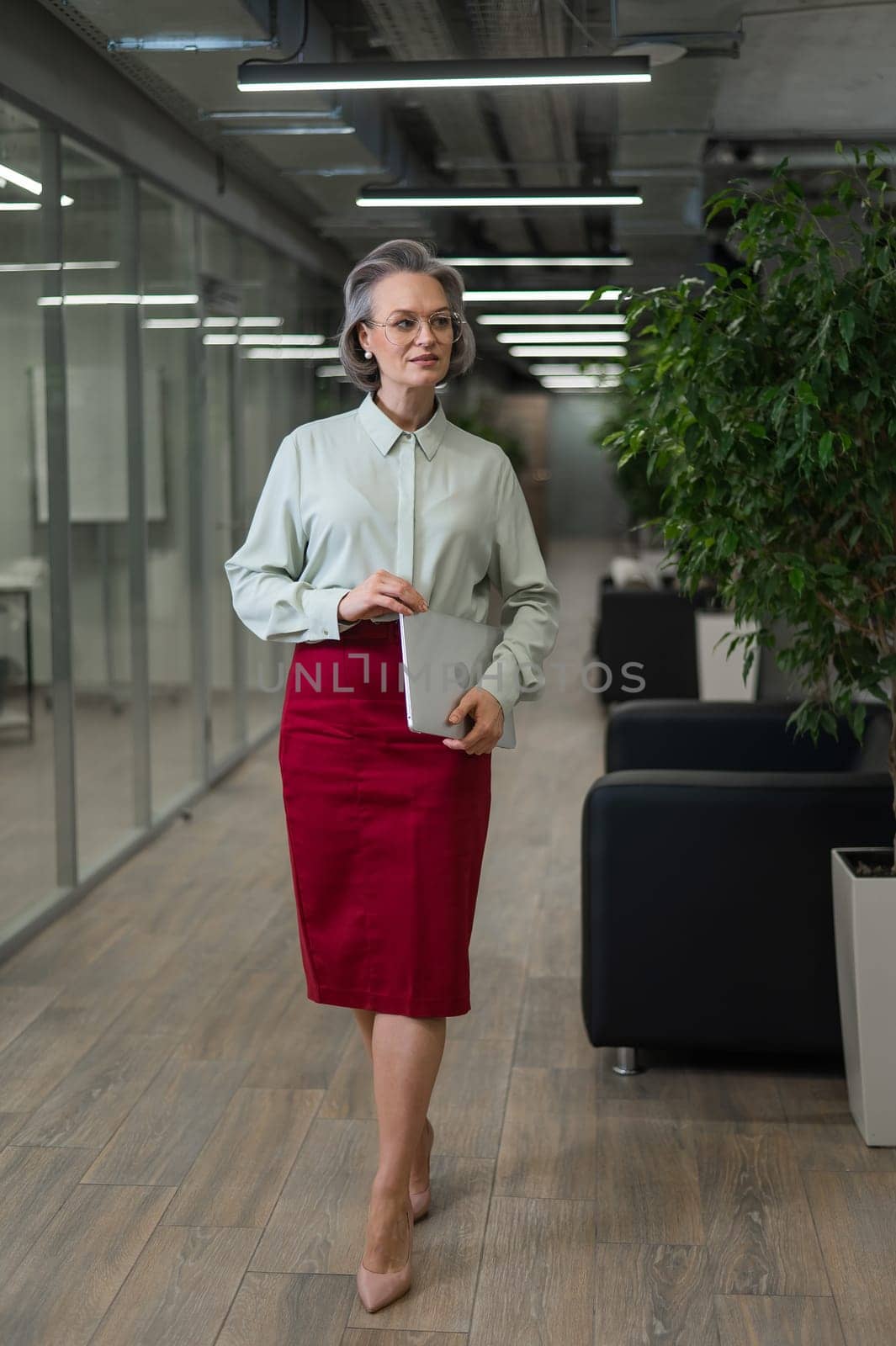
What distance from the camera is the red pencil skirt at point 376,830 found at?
2357mm

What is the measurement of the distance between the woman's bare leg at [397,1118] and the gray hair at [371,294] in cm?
111

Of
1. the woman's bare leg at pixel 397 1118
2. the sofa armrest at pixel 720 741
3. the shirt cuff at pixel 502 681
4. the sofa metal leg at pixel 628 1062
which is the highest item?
the shirt cuff at pixel 502 681

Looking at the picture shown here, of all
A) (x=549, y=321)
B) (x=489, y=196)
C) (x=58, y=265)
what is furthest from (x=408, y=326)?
(x=549, y=321)

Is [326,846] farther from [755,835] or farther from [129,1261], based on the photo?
[755,835]

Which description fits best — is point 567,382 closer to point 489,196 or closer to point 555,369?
point 555,369

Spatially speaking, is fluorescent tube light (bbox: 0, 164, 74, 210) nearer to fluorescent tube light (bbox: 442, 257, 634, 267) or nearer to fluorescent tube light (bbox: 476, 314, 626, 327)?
fluorescent tube light (bbox: 442, 257, 634, 267)

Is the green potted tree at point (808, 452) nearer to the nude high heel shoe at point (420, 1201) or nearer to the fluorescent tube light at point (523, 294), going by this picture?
the nude high heel shoe at point (420, 1201)

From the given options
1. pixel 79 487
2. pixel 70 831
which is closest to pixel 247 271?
pixel 79 487

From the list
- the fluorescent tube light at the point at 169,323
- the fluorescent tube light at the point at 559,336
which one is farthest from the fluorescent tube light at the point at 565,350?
the fluorescent tube light at the point at 169,323

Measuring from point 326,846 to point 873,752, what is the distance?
1914 mm

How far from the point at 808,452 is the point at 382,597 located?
903 mm

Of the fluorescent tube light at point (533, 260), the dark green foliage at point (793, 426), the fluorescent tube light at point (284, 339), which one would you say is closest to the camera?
the dark green foliage at point (793, 426)

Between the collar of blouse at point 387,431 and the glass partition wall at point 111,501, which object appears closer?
the collar of blouse at point 387,431

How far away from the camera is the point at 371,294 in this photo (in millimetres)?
2367
